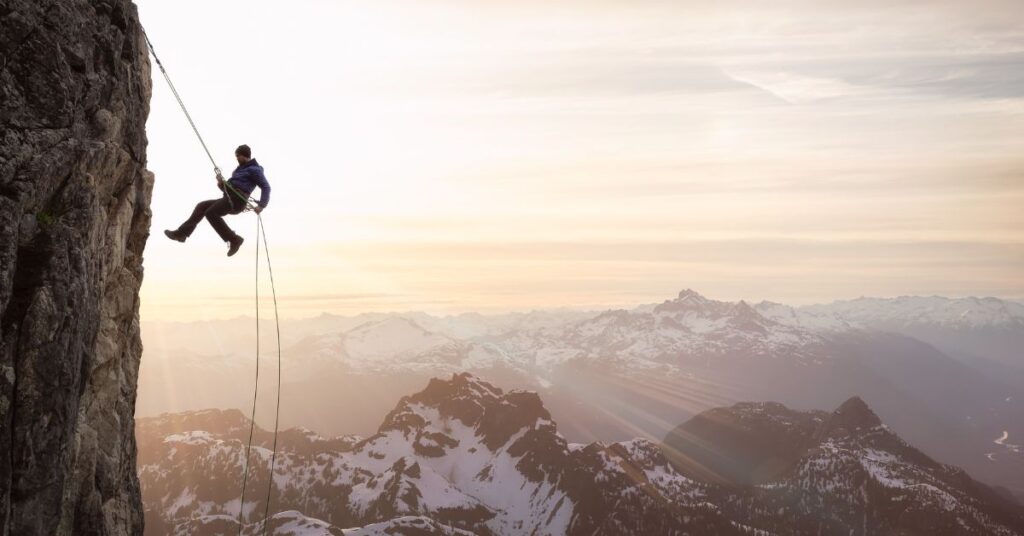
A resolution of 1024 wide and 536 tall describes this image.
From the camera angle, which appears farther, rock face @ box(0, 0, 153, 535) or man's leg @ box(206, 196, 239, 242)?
man's leg @ box(206, 196, 239, 242)

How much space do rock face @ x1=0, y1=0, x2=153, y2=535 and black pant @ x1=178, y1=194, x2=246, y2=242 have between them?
3886 mm

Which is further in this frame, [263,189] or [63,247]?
[263,189]

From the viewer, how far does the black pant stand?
1082 inches

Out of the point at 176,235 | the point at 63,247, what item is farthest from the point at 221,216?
the point at 63,247

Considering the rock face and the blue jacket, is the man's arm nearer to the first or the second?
the blue jacket

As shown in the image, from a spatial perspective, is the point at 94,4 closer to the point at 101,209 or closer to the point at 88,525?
the point at 101,209

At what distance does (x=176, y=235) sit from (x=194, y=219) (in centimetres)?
84

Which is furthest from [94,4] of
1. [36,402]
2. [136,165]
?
[36,402]

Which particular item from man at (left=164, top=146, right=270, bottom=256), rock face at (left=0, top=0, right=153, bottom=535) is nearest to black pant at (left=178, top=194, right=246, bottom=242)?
man at (left=164, top=146, right=270, bottom=256)

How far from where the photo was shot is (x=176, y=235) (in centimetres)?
2711

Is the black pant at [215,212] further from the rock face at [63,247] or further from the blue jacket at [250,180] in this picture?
the rock face at [63,247]

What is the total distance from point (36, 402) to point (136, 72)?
32.3 ft

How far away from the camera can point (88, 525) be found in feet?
68.5

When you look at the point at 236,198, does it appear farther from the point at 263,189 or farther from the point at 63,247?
the point at 63,247
